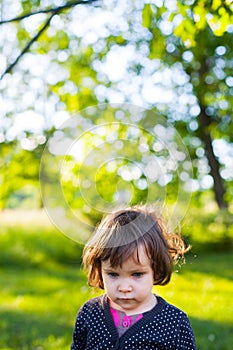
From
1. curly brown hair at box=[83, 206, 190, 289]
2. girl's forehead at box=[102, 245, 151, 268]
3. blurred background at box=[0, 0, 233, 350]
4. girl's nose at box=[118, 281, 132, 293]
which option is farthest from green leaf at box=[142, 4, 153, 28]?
girl's nose at box=[118, 281, 132, 293]

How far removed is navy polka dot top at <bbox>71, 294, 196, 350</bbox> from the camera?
2.46 meters

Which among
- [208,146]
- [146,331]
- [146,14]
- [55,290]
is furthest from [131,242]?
[208,146]

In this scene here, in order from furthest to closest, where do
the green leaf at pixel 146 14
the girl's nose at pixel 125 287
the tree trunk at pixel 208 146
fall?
the tree trunk at pixel 208 146 → the green leaf at pixel 146 14 → the girl's nose at pixel 125 287

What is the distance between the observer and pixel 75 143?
2861 millimetres

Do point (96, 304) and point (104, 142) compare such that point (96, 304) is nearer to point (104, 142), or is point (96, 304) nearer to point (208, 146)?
point (104, 142)

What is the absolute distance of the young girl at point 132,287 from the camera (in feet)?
7.93

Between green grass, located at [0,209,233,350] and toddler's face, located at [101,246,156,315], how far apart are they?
1.60 ft

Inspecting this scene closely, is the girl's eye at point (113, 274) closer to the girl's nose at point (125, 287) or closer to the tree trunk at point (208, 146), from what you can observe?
the girl's nose at point (125, 287)

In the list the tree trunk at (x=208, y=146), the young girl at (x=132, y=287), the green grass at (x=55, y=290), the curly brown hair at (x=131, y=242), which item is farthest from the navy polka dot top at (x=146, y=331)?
the tree trunk at (x=208, y=146)

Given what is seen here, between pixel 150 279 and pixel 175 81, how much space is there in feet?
27.3

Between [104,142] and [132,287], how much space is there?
0.70 metres

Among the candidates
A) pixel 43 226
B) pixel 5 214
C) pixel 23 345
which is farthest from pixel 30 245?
pixel 23 345

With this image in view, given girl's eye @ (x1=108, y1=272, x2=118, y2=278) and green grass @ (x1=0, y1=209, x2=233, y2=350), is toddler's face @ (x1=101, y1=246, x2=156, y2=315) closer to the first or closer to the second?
girl's eye @ (x1=108, y1=272, x2=118, y2=278)

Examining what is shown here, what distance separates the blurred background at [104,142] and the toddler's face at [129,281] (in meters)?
0.23
